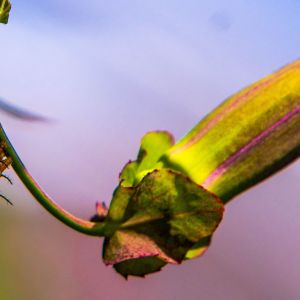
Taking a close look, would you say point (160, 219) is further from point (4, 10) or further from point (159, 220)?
point (4, 10)

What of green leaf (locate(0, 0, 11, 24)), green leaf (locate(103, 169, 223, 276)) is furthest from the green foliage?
green leaf (locate(0, 0, 11, 24))

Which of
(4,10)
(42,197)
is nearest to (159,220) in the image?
(42,197)

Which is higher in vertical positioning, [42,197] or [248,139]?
[248,139]

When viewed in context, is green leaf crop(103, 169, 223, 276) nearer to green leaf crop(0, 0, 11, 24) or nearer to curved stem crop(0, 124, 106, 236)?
curved stem crop(0, 124, 106, 236)

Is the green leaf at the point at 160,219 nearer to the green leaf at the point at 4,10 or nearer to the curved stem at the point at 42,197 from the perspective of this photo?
the curved stem at the point at 42,197

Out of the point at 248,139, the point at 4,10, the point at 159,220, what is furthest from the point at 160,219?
the point at 4,10

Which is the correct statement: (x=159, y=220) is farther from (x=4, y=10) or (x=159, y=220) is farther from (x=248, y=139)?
(x=4, y=10)
